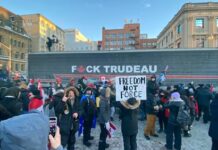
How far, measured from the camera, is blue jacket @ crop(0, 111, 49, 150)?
4.68 feet

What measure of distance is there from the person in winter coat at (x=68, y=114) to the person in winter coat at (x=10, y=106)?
874 mm

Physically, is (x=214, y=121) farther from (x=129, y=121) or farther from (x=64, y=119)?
(x=64, y=119)

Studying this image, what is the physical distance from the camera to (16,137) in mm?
1423

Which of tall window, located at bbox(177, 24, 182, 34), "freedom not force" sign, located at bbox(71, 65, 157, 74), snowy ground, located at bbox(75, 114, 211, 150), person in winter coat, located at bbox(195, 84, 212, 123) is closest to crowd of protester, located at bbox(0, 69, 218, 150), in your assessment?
snowy ground, located at bbox(75, 114, 211, 150)

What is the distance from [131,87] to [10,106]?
2900 millimetres

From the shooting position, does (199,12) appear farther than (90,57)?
Yes

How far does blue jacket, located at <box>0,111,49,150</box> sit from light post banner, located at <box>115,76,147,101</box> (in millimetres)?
3989

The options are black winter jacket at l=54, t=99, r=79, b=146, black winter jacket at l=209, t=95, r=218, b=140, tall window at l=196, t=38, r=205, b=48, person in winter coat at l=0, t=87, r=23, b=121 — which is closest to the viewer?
person in winter coat at l=0, t=87, r=23, b=121

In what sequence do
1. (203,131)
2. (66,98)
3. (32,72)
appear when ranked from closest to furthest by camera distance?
(66,98) < (203,131) < (32,72)

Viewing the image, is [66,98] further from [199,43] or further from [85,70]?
[199,43]

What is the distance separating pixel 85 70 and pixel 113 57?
2396mm

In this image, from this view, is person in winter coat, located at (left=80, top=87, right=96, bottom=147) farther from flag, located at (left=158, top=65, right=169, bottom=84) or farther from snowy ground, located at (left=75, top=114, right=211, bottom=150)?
flag, located at (left=158, top=65, right=169, bottom=84)

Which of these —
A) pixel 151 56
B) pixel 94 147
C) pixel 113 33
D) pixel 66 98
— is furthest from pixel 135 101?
pixel 113 33

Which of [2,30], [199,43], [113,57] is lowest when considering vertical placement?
[113,57]
